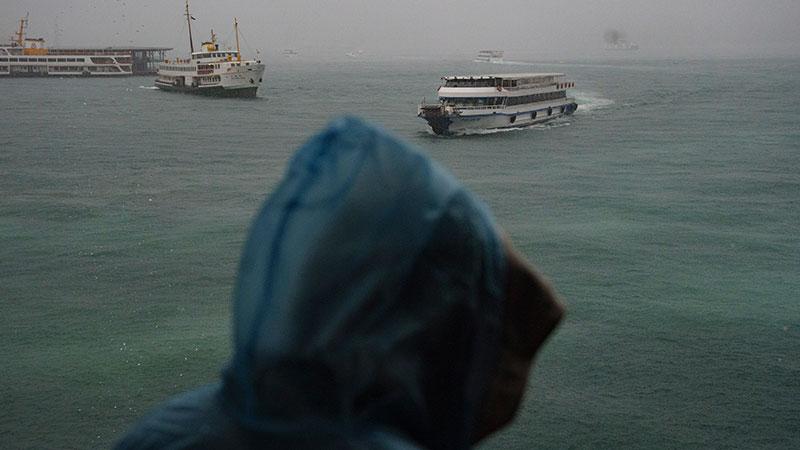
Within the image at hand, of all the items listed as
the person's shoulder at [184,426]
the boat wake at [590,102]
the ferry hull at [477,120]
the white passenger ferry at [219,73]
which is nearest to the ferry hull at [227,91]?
the white passenger ferry at [219,73]

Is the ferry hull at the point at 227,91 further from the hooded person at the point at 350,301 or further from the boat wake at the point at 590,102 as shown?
the hooded person at the point at 350,301

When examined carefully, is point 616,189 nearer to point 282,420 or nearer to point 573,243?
point 573,243

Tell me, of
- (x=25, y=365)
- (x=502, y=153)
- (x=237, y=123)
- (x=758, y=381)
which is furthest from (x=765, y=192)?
(x=237, y=123)

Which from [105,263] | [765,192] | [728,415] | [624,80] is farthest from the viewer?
[624,80]

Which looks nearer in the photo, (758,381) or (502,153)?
(758,381)

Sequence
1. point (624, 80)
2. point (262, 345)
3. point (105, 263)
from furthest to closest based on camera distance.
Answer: point (624, 80) → point (105, 263) → point (262, 345)

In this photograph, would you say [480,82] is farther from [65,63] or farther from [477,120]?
[65,63]

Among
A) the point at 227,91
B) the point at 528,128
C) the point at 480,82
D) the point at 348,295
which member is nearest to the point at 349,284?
the point at 348,295
